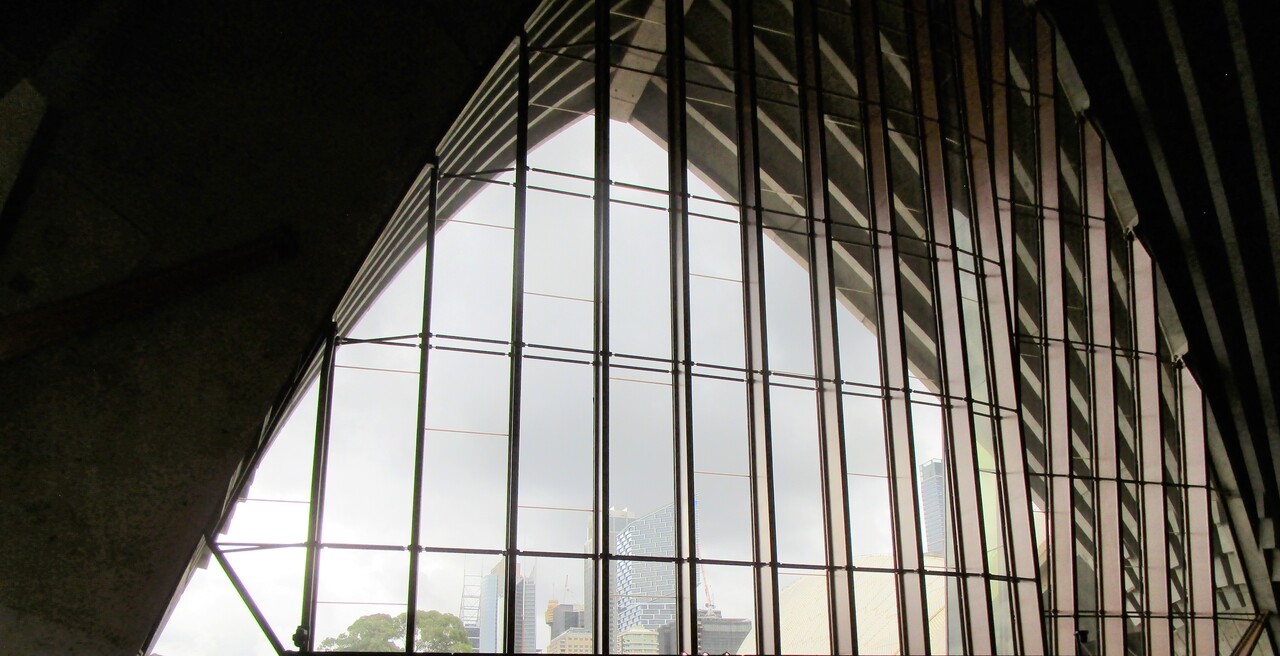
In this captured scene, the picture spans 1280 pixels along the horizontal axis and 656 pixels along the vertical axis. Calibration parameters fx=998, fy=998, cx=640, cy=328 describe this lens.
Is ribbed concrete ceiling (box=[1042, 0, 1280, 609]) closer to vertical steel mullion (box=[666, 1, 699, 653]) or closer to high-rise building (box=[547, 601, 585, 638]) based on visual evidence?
vertical steel mullion (box=[666, 1, 699, 653])

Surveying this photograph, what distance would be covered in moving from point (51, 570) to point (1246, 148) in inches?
857

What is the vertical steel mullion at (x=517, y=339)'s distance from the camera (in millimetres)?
12625

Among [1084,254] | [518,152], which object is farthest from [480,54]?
[1084,254]

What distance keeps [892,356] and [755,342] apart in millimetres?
2475

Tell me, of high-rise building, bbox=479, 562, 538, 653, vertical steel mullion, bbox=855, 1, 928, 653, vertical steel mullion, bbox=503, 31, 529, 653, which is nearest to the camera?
high-rise building, bbox=479, 562, 538, 653

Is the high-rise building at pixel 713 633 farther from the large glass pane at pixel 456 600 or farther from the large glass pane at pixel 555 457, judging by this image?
the large glass pane at pixel 456 600

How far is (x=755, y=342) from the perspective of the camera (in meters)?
15.1

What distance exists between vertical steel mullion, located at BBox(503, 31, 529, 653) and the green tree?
66 cm

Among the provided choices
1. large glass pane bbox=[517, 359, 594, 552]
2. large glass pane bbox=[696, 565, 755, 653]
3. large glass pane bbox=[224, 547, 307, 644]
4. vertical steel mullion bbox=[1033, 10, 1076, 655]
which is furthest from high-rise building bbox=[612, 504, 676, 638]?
vertical steel mullion bbox=[1033, 10, 1076, 655]

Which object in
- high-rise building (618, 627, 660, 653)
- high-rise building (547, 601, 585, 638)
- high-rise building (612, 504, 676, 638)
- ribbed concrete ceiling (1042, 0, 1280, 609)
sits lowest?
high-rise building (618, 627, 660, 653)

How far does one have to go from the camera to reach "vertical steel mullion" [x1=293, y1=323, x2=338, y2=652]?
11672 millimetres

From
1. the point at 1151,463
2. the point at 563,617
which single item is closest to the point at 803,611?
the point at 563,617

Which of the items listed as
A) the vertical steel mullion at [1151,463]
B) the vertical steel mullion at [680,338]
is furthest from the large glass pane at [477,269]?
the vertical steel mullion at [1151,463]

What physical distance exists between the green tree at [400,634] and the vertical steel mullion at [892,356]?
21.7 feet
